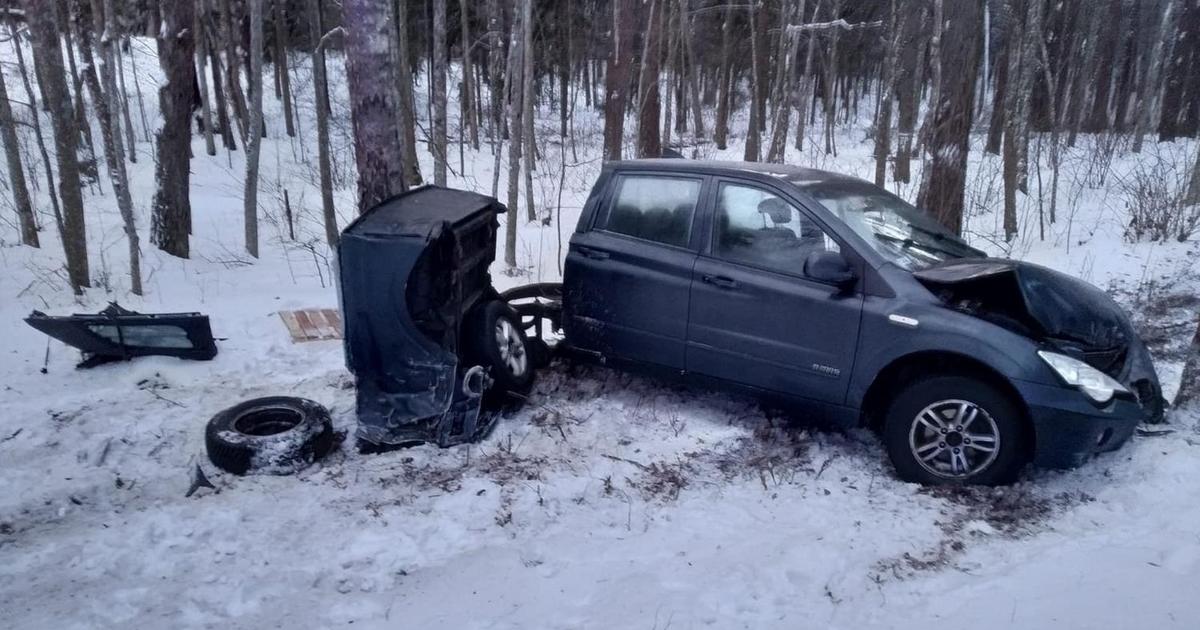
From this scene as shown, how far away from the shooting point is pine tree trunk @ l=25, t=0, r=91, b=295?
7.59 m

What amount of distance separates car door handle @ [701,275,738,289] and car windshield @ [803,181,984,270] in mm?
756

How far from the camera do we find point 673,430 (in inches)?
209

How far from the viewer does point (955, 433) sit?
14.6ft

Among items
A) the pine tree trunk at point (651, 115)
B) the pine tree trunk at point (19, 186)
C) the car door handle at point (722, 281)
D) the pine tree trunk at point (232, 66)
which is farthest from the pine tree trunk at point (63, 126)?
the pine tree trunk at point (232, 66)

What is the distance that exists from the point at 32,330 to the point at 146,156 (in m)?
17.5

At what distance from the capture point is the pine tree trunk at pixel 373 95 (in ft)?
22.3

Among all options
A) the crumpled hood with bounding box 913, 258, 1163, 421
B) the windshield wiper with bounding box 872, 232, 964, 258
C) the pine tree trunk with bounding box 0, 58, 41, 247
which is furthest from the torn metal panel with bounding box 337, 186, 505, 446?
the pine tree trunk with bounding box 0, 58, 41, 247

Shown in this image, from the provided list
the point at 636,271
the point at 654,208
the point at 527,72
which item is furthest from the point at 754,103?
the point at 636,271

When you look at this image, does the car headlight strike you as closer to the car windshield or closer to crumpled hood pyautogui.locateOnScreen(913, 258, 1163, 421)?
crumpled hood pyautogui.locateOnScreen(913, 258, 1163, 421)

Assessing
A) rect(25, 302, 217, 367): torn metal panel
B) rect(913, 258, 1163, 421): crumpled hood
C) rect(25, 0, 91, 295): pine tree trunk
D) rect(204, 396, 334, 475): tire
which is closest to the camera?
rect(913, 258, 1163, 421): crumpled hood

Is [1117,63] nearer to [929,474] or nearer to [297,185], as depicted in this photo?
[297,185]

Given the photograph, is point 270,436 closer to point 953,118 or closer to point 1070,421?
point 1070,421

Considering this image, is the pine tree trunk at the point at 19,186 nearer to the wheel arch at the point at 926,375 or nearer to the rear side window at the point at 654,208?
the rear side window at the point at 654,208

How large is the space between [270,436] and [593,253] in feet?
8.26
